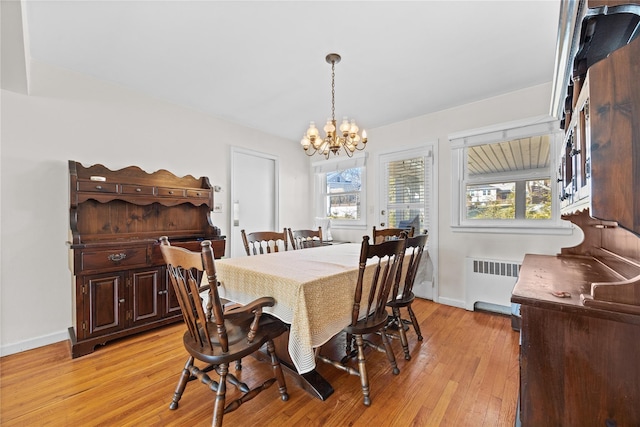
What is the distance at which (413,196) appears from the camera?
378 centimetres

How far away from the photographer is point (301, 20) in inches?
74.4

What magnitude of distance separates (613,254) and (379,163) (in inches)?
108

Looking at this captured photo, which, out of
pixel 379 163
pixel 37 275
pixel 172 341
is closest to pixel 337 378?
pixel 172 341

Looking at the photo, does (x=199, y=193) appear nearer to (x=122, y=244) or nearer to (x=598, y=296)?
(x=122, y=244)

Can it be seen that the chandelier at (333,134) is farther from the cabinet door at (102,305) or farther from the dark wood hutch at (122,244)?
the cabinet door at (102,305)

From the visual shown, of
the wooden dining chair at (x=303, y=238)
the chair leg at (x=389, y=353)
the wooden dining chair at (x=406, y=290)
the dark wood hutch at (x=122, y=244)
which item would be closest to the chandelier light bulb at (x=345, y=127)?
the wooden dining chair at (x=406, y=290)

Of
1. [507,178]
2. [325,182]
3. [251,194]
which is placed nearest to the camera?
[507,178]

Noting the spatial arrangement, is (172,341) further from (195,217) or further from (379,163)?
(379,163)

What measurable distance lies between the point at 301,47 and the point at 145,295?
2616 mm

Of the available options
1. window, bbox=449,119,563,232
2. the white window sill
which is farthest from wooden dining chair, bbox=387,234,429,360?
window, bbox=449,119,563,232

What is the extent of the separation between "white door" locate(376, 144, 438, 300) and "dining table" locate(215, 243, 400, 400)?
201 centimetres

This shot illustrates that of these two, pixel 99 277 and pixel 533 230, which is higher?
pixel 533 230

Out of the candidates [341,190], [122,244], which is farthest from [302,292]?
[341,190]

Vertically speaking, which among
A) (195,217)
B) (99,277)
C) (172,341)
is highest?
(195,217)
